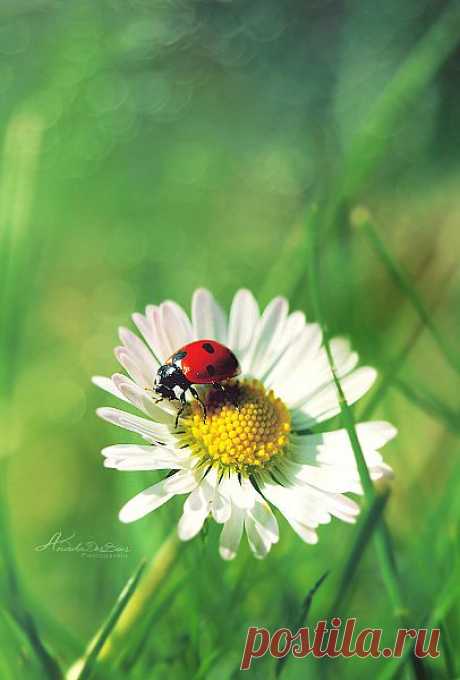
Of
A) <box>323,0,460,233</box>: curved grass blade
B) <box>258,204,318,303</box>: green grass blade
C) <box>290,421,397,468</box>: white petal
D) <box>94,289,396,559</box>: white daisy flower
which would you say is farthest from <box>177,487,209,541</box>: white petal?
Answer: <box>323,0,460,233</box>: curved grass blade

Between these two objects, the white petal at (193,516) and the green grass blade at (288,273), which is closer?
the white petal at (193,516)

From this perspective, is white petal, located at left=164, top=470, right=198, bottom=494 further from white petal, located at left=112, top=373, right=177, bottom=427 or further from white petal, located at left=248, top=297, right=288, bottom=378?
white petal, located at left=248, top=297, right=288, bottom=378

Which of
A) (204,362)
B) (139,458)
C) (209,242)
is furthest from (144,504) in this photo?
(209,242)

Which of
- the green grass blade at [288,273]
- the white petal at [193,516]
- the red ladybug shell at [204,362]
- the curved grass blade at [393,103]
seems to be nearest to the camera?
the white petal at [193,516]

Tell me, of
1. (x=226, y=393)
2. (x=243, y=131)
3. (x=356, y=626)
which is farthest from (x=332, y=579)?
(x=243, y=131)

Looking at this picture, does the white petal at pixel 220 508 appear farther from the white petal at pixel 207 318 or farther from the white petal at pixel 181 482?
the white petal at pixel 207 318

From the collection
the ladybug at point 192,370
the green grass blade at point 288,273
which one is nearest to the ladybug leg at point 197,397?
the ladybug at point 192,370

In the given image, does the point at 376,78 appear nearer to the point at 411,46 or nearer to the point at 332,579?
the point at 411,46
